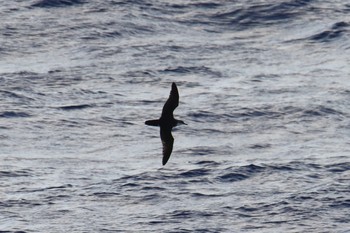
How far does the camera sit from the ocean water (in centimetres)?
4197

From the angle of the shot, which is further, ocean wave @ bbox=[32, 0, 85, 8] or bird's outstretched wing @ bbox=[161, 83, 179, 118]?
ocean wave @ bbox=[32, 0, 85, 8]

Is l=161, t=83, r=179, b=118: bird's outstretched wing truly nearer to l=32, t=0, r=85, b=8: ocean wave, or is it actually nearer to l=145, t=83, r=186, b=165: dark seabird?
l=145, t=83, r=186, b=165: dark seabird

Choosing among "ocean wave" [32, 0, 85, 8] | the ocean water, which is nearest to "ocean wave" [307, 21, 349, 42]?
the ocean water

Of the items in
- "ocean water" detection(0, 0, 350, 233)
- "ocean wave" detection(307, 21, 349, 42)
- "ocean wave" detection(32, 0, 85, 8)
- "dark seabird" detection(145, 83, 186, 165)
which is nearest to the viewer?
"dark seabird" detection(145, 83, 186, 165)

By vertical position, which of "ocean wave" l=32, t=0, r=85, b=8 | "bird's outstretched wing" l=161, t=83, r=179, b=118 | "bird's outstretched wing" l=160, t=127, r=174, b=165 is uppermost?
"bird's outstretched wing" l=161, t=83, r=179, b=118

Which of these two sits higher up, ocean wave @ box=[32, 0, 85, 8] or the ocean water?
ocean wave @ box=[32, 0, 85, 8]

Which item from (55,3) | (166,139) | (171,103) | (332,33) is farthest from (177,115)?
(171,103)

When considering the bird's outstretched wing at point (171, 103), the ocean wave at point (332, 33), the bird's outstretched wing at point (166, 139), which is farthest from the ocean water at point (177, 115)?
the bird's outstretched wing at point (171, 103)

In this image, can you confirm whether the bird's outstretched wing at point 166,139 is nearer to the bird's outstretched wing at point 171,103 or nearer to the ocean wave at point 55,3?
the bird's outstretched wing at point 171,103

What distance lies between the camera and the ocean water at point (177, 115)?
42.0 meters

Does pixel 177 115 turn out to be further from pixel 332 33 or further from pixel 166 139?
pixel 166 139

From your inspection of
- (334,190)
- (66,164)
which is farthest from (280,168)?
(66,164)

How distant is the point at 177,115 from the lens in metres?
46.4

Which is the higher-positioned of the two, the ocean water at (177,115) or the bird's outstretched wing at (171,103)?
the bird's outstretched wing at (171,103)
